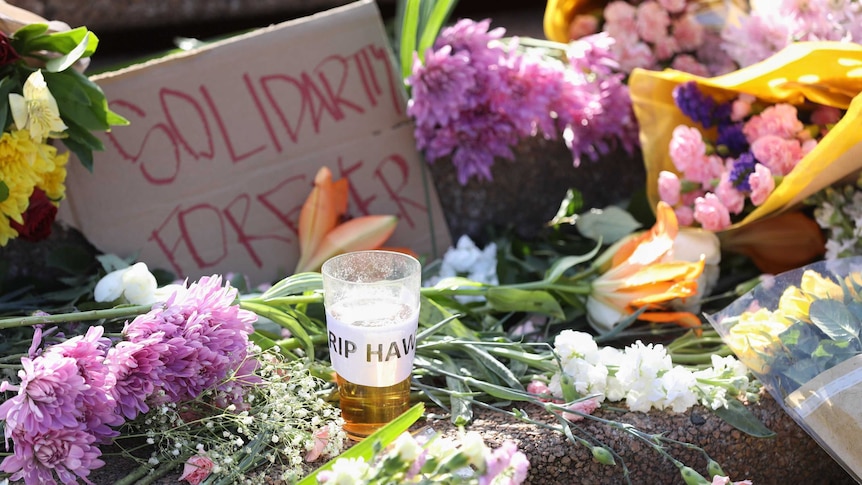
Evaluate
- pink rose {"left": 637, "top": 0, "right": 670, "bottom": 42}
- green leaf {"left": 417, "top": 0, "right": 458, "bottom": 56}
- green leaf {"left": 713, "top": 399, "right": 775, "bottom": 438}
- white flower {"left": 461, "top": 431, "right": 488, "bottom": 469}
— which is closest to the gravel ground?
green leaf {"left": 713, "top": 399, "right": 775, "bottom": 438}

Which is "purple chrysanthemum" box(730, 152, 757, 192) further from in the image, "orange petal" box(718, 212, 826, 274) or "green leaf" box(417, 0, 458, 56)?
"green leaf" box(417, 0, 458, 56)

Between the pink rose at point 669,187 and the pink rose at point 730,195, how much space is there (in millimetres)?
59

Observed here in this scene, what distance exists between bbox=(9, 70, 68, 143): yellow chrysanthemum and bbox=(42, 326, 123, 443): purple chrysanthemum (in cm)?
33

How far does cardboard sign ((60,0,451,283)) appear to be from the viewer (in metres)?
1.22

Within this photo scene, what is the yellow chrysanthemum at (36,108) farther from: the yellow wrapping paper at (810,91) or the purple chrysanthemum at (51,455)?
the yellow wrapping paper at (810,91)

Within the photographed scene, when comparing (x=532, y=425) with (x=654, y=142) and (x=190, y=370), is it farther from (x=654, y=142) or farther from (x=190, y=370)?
(x=654, y=142)

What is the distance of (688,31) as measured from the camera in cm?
146

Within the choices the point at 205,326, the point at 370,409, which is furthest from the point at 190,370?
the point at 370,409

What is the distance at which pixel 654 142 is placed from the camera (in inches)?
52.0

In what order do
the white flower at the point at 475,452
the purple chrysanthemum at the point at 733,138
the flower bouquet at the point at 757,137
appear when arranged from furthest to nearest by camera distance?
the purple chrysanthemum at the point at 733,138, the flower bouquet at the point at 757,137, the white flower at the point at 475,452

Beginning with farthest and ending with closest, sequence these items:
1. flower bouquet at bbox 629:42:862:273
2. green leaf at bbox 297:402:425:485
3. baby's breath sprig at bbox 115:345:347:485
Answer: flower bouquet at bbox 629:42:862:273
baby's breath sprig at bbox 115:345:347:485
green leaf at bbox 297:402:425:485

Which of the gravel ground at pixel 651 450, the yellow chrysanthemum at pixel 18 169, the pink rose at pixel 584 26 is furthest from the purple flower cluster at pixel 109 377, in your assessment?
the pink rose at pixel 584 26

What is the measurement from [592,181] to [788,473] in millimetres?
697

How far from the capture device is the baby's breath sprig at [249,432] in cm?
79
